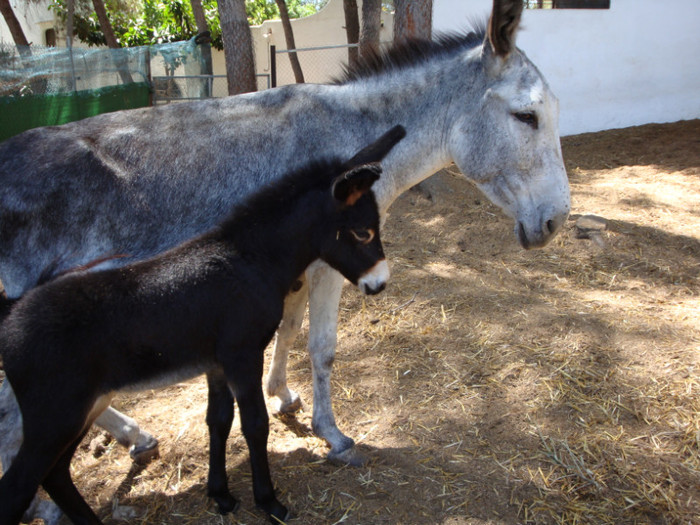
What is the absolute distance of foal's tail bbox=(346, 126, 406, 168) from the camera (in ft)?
10.0

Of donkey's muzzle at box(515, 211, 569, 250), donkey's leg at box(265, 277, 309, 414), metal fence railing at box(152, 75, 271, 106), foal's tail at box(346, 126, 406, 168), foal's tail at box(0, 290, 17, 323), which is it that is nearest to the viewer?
foal's tail at box(0, 290, 17, 323)

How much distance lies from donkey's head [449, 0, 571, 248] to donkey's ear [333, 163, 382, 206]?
2.54 feet

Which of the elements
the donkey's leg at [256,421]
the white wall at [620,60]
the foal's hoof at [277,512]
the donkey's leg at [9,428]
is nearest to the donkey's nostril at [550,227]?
the donkey's leg at [256,421]

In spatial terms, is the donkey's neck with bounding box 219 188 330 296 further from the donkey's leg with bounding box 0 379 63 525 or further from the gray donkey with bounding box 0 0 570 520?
the donkey's leg with bounding box 0 379 63 525

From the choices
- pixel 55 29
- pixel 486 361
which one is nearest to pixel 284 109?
pixel 486 361

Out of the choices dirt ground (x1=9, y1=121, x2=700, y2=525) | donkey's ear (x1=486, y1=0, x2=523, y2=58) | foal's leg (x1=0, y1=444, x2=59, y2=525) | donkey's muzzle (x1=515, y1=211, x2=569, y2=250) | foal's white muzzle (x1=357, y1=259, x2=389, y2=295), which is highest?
donkey's ear (x1=486, y1=0, x2=523, y2=58)

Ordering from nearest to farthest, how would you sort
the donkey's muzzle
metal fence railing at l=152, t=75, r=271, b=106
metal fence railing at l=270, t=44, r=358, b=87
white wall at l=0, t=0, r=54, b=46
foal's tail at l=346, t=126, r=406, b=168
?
foal's tail at l=346, t=126, r=406, b=168, the donkey's muzzle, metal fence railing at l=152, t=75, r=271, b=106, metal fence railing at l=270, t=44, r=358, b=87, white wall at l=0, t=0, r=54, b=46

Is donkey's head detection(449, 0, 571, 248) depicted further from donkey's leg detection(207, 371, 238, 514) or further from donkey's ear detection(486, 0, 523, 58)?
donkey's leg detection(207, 371, 238, 514)

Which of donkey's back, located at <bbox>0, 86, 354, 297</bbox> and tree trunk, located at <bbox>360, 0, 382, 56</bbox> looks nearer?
donkey's back, located at <bbox>0, 86, 354, 297</bbox>

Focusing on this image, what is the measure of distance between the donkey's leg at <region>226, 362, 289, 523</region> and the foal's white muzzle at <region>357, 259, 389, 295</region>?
Answer: 0.68 meters

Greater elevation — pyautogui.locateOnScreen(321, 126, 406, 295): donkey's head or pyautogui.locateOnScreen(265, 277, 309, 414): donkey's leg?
pyautogui.locateOnScreen(321, 126, 406, 295): donkey's head

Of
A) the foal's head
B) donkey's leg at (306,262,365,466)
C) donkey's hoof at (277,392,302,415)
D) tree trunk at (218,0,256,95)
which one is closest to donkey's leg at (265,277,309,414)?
donkey's hoof at (277,392,302,415)

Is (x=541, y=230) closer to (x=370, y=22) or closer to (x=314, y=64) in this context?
(x=370, y=22)

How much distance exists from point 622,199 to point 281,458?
20.8 feet
